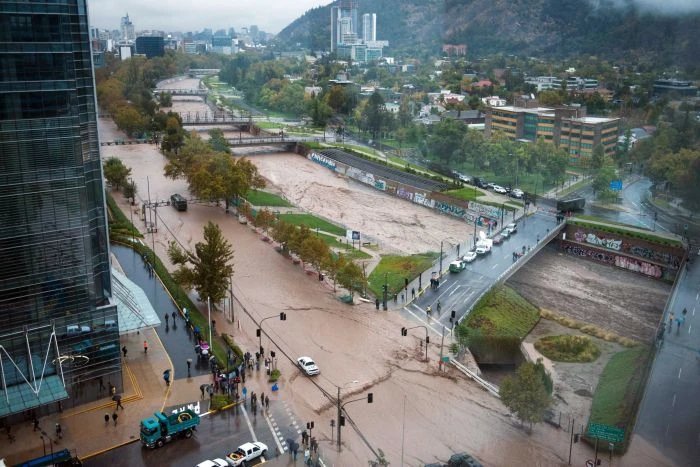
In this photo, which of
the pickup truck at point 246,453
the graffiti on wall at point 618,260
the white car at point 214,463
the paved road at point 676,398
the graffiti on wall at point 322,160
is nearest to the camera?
the white car at point 214,463

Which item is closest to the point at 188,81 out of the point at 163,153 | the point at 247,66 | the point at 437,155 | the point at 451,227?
the point at 247,66

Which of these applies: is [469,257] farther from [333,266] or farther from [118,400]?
[118,400]

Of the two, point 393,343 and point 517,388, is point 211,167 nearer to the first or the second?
point 393,343

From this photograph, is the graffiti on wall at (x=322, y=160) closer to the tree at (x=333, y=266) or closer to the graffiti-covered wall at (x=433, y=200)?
the graffiti-covered wall at (x=433, y=200)

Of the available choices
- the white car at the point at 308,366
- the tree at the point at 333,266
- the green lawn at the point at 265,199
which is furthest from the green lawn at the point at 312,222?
the white car at the point at 308,366

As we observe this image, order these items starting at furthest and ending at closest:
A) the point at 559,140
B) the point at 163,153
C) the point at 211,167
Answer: the point at 163,153 → the point at 559,140 → the point at 211,167

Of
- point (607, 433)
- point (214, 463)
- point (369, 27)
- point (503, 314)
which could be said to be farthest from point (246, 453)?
point (369, 27)

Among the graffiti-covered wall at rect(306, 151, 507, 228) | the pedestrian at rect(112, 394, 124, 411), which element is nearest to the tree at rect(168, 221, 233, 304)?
the pedestrian at rect(112, 394, 124, 411)

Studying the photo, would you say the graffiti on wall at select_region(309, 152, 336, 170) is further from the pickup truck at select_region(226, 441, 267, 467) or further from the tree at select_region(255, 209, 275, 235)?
the pickup truck at select_region(226, 441, 267, 467)
